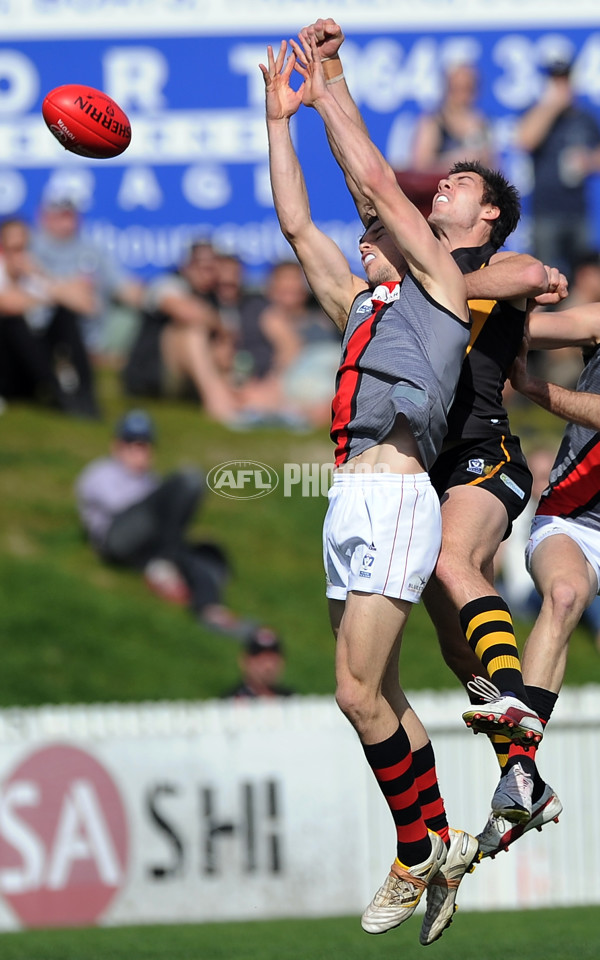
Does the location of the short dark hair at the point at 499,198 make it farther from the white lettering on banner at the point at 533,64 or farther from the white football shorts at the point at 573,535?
the white lettering on banner at the point at 533,64

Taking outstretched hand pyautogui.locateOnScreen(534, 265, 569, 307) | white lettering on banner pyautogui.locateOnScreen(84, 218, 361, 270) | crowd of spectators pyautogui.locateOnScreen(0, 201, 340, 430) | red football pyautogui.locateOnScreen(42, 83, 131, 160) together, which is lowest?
crowd of spectators pyautogui.locateOnScreen(0, 201, 340, 430)

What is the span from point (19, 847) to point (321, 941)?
281 centimetres

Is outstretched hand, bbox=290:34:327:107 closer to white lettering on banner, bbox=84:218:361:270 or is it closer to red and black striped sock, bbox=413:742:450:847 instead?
red and black striped sock, bbox=413:742:450:847

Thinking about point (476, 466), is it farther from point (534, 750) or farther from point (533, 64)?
point (533, 64)

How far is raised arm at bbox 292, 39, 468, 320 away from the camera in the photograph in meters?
6.18

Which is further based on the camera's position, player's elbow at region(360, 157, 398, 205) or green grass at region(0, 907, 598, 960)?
green grass at region(0, 907, 598, 960)

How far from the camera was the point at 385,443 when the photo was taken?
647cm

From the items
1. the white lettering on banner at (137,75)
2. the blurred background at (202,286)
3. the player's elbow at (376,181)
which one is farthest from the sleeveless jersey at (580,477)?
the white lettering on banner at (137,75)

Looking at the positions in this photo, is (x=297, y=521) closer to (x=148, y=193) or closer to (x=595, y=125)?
(x=148, y=193)

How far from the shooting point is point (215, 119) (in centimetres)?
1645

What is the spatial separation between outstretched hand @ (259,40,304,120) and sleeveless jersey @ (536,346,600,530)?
1935 mm

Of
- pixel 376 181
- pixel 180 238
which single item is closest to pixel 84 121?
pixel 376 181

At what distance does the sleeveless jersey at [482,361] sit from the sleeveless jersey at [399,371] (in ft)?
1.18

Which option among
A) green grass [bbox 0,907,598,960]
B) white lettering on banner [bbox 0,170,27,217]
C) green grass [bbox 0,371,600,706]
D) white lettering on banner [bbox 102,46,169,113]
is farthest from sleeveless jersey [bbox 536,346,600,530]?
white lettering on banner [bbox 102,46,169,113]
